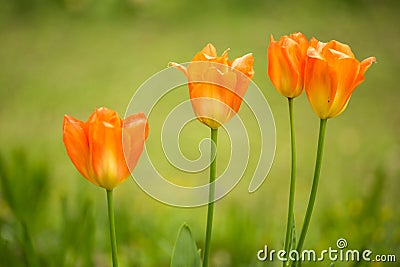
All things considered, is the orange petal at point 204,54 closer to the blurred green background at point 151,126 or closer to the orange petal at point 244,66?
the orange petal at point 244,66

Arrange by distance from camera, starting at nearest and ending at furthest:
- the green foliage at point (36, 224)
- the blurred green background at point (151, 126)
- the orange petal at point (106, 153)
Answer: the orange petal at point (106, 153), the green foliage at point (36, 224), the blurred green background at point (151, 126)

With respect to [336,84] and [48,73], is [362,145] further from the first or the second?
[336,84]

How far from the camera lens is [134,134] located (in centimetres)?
67

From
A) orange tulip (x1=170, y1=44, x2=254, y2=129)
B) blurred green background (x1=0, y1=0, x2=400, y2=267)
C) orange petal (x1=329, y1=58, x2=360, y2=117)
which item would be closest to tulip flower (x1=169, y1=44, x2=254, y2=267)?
orange tulip (x1=170, y1=44, x2=254, y2=129)

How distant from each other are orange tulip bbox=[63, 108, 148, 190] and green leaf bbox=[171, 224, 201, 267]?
0.35ft

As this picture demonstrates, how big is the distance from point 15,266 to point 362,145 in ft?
5.17

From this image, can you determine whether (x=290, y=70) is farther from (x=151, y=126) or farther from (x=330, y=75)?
(x=151, y=126)

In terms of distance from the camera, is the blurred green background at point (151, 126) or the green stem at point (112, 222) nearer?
the green stem at point (112, 222)

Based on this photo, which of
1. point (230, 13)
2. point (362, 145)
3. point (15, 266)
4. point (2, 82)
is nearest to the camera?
point (15, 266)

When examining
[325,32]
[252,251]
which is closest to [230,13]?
[325,32]

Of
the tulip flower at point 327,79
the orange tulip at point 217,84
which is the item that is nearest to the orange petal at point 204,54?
the orange tulip at point 217,84

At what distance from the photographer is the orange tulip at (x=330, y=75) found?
70 centimetres

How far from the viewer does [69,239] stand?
45.6 inches

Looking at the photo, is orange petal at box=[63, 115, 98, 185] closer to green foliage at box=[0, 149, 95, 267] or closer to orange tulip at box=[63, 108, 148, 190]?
orange tulip at box=[63, 108, 148, 190]
